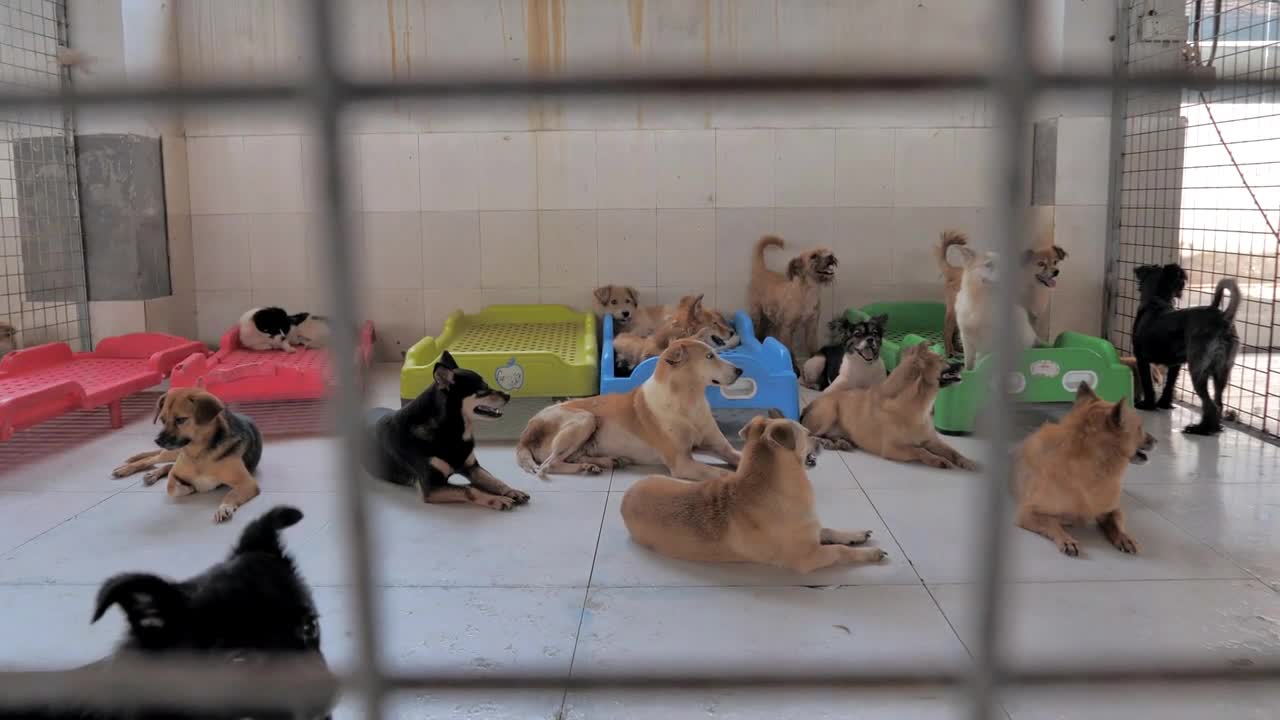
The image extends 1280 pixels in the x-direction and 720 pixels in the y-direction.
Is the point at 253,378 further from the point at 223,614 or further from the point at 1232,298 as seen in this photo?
the point at 1232,298

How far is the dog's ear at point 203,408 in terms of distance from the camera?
3.97 metres

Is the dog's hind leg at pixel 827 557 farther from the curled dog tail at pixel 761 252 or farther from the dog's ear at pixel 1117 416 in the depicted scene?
the curled dog tail at pixel 761 252

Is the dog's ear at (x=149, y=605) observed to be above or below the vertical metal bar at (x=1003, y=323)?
below

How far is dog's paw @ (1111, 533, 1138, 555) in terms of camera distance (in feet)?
11.0

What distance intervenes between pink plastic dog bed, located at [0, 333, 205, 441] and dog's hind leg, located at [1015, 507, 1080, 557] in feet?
14.9

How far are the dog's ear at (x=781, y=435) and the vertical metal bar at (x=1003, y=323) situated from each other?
90.3 inches

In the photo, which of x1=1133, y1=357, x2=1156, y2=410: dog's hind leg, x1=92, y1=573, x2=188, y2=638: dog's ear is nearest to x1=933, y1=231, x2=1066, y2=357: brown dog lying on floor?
x1=1133, y1=357, x2=1156, y2=410: dog's hind leg

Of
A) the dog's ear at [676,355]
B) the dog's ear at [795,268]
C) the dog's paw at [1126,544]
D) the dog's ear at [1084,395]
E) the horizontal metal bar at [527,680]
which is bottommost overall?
the dog's paw at [1126,544]

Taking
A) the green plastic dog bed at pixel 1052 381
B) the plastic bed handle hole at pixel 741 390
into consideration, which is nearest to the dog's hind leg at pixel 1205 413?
the green plastic dog bed at pixel 1052 381

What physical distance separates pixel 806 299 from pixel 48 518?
479 centimetres


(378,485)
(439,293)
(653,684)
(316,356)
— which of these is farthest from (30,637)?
(439,293)

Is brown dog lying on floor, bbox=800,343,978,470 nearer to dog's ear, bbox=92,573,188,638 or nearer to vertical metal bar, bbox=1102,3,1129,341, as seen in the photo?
vertical metal bar, bbox=1102,3,1129,341

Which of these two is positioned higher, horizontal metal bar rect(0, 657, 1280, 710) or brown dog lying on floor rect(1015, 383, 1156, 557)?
horizontal metal bar rect(0, 657, 1280, 710)

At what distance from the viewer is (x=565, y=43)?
7.13 metres
